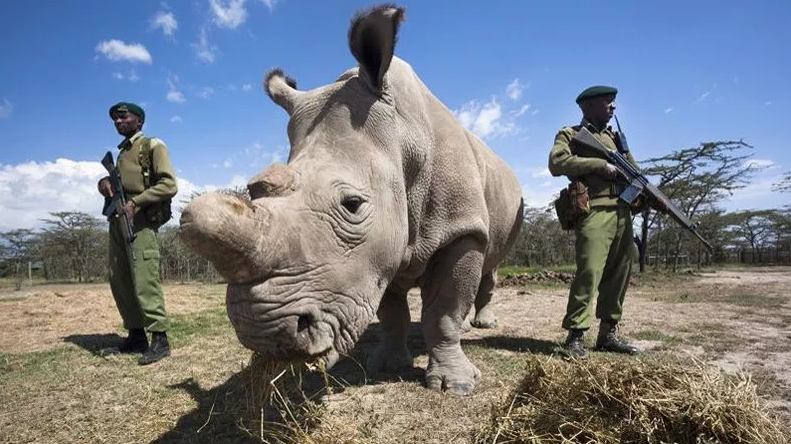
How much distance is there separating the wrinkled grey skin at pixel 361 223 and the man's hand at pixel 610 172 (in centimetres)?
95

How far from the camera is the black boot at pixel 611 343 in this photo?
4387mm

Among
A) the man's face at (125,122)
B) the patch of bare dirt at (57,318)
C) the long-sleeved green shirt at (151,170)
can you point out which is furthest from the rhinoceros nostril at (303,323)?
the patch of bare dirt at (57,318)

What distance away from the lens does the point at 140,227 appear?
4.73m

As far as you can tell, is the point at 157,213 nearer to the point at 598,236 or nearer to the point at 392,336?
the point at 392,336

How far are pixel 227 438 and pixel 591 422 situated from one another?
6.17ft

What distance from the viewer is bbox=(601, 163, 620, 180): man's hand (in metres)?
4.35

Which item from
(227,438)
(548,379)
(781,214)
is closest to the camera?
(548,379)

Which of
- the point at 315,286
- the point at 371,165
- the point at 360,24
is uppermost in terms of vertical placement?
the point at 360,24

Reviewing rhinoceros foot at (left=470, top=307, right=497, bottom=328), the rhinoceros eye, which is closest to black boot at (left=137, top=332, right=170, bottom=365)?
the rhinoceros eye

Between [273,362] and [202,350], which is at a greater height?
[273,362]

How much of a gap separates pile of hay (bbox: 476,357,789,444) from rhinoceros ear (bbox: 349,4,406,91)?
195 centimetres

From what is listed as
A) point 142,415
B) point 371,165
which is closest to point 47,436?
point 142,415

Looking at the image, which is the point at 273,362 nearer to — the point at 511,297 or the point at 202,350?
the point at 202,350

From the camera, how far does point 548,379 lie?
2.40 meters
